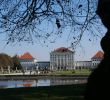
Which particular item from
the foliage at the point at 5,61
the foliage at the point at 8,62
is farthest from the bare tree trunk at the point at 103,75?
the foliage at the point at 5,61

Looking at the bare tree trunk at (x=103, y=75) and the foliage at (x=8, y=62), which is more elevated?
the bare tree trunk at (x=103, y=75)

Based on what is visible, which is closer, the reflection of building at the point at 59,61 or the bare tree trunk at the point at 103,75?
the bare tree trunk at the point at 103,75

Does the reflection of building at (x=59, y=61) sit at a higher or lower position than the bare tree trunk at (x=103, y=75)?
lower

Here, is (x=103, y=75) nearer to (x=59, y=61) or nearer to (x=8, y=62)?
(x=8, y=62)

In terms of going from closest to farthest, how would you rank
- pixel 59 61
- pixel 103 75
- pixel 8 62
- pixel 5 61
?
1. pixel 103 75
2. pixel 5 61
3. pixel 8 62
4. pixel 59 61

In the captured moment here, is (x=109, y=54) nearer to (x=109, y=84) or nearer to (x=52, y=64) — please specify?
(x=109, y=84)

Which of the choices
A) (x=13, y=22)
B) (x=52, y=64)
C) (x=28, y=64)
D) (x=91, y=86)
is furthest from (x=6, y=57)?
(x=91, y=86)

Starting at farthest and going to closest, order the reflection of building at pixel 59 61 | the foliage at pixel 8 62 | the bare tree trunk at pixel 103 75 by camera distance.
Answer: the reflection of building at pixel 59 61 < the foliage at pixel 8 62 < the bare tree trunk at pixel 103 75

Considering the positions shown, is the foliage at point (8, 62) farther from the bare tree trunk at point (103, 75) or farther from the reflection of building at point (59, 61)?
the bare tree trunk at point (103, 75)

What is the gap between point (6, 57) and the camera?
127 metres

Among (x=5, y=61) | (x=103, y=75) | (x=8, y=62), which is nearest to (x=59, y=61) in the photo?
(x=8, y=62)

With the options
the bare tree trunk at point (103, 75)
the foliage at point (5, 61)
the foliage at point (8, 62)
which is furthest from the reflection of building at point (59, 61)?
the bare tree trunk at point (103, 75)

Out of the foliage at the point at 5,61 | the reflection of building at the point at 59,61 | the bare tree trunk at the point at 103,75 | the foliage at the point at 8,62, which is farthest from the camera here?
the reflection of building at the point at 59,61

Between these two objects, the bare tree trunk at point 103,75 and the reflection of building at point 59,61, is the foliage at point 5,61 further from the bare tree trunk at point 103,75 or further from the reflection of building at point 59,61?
the bare tree trunk at point 103,75
